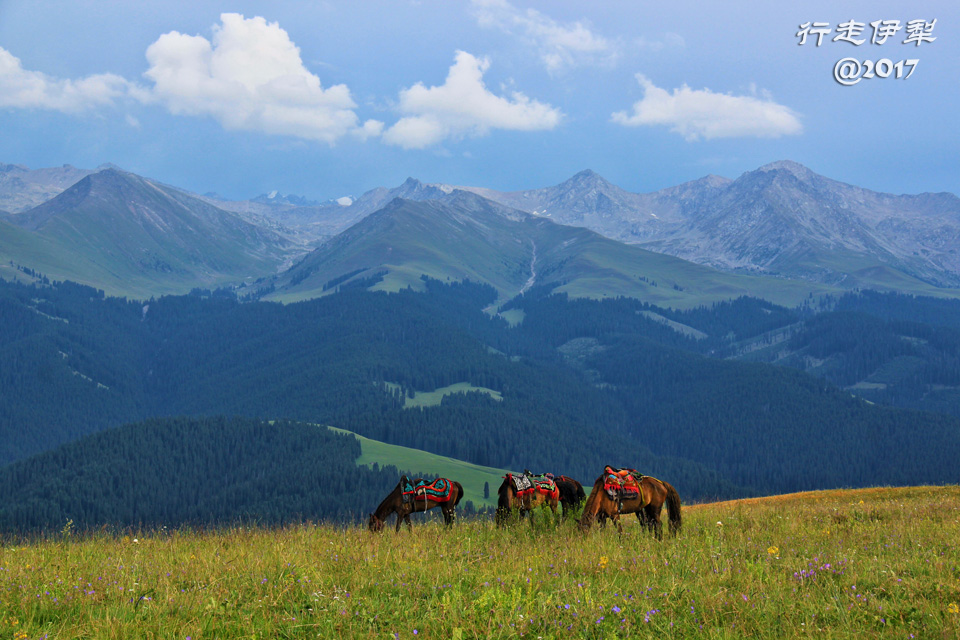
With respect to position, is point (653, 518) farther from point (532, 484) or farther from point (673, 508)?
point (532, 484)

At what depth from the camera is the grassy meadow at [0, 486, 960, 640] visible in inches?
390

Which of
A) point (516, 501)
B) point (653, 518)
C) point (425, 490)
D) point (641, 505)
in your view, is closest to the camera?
point (641, 505)

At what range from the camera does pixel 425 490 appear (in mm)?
22406

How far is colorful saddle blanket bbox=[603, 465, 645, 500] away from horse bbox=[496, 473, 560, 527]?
2.44 meters

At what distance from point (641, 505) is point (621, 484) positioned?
3.04 ft

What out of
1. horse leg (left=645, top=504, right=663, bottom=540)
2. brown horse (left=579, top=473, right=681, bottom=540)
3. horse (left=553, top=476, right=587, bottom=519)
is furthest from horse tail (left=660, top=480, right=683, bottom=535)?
horse (left=553, top=476, right=587, bottom=519)

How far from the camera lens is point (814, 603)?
35.0 ft

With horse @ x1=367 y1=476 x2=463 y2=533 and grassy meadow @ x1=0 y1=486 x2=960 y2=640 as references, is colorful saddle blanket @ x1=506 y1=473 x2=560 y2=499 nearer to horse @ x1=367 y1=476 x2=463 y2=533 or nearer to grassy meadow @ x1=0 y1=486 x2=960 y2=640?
horse @ x1=367 y1=476 x2=463 y2=533

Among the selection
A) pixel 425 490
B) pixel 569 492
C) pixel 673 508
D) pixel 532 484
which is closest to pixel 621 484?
pixel 673 508

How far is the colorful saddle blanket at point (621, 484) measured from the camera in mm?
17984

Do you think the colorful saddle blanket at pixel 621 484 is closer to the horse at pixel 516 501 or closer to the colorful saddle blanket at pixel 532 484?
the horse at pixel 516 501

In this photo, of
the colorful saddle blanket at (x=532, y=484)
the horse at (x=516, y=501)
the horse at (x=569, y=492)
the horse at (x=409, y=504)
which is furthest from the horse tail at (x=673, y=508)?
the horse at (x=409, y=504)

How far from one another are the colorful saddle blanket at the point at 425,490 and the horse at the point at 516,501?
2.60m

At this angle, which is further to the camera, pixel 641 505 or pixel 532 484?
pixel 532 484
